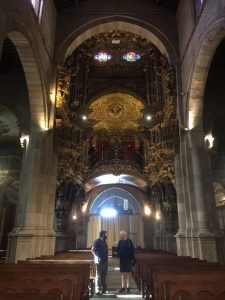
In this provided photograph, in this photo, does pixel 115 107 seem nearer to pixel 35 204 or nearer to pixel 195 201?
pixel 195 201

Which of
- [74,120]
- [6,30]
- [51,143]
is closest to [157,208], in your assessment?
[74,120]

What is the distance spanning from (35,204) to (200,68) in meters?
8.12

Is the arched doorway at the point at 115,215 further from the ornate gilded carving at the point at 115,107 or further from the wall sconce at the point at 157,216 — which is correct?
the ornate gilded carving at the point at 115,107

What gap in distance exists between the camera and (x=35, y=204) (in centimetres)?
1016

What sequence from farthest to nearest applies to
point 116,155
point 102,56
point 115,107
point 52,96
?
point 115,107 → point 116,155 → point 102,56 → point 52,96

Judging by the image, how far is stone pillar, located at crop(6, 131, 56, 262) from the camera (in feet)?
30.5

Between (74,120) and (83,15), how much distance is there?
535cm

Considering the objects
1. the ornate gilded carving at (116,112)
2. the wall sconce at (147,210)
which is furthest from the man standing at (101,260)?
the wall sconce at (147,210)

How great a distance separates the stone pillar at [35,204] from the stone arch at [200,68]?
237 inches

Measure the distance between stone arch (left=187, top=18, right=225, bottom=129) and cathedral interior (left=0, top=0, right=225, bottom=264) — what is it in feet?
0.13

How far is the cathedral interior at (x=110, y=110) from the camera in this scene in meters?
9.81

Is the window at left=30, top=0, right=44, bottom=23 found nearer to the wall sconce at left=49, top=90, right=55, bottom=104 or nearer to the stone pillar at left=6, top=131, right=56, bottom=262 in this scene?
the wall sconce at left=49, top=90, right=55, bottom=104

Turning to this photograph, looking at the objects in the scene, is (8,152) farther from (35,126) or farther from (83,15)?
(83,15)

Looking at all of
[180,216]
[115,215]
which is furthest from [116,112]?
[180,216]
